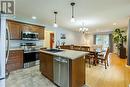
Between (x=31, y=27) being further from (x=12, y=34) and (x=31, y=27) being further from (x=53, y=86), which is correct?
(x=53, y=86)

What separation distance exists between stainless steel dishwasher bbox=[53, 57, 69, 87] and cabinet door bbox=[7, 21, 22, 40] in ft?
8.14

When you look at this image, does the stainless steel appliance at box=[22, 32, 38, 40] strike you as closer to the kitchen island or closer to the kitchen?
the kitchen

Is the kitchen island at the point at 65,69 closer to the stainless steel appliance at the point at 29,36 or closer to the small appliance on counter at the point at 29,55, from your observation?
the small appliance on counter at the point at 29,55

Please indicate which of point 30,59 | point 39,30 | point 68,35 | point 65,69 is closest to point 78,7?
point 65,69

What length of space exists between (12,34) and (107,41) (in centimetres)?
968

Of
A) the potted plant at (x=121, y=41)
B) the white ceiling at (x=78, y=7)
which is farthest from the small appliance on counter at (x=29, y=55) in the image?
the potted plant at (x=121, y=41)

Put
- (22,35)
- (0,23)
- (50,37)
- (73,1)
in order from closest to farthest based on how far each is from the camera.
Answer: (0,23) < (73,1) < (22,35) < (50,37)

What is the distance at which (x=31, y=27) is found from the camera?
4.91 meters

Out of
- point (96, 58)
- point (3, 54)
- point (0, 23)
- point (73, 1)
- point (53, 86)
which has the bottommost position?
point (53, 86)

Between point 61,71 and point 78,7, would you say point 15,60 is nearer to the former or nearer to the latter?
point 61,71

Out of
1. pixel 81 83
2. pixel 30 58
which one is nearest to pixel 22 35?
pixel 30 58

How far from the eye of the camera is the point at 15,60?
162 inches

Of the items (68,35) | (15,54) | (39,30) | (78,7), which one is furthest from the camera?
(68,35)

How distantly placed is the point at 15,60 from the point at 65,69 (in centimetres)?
261
